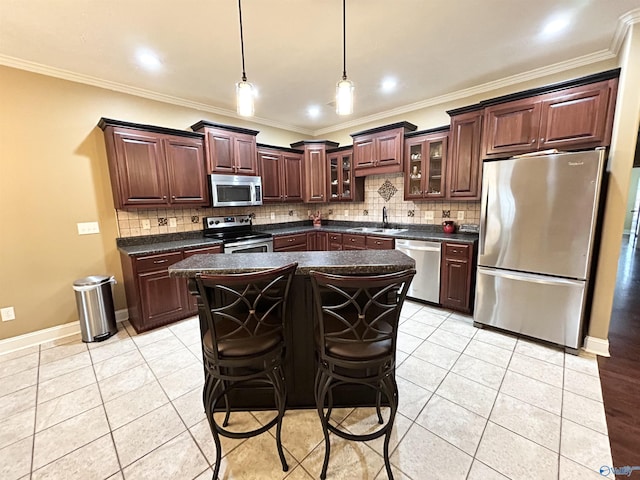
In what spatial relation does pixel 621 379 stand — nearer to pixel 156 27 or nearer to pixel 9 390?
pixel 156 27

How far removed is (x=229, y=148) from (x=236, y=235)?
1.23 meters

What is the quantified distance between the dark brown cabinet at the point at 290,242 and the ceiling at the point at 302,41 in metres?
2.06

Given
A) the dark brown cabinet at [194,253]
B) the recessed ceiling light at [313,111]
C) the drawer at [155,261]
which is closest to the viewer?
the drawer at [155,261]

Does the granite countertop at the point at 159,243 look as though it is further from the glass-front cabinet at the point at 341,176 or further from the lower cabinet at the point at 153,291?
the glass-front cabinet at the point at 341,176

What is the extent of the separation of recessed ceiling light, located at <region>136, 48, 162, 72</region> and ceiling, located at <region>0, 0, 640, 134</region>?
0.03 meters

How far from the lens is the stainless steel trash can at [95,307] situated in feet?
9.03

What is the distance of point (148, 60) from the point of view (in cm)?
258

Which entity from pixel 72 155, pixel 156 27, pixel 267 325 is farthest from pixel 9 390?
pixel 156 27

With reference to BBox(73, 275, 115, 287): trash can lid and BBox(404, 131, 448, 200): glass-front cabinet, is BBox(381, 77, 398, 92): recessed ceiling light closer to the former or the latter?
BBox(404, 131, 448, 200): glass-front cabinet

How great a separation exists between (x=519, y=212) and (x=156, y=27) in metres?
3.53

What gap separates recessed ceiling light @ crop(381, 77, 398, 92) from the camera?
312cm

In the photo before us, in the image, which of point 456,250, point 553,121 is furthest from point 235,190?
point 553,121

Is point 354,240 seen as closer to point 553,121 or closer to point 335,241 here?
point 335,241

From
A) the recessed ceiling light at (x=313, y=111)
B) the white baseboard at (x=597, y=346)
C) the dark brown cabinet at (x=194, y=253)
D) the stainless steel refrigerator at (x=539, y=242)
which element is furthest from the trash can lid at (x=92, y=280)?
the white baseboard at (x=597, y=346)
